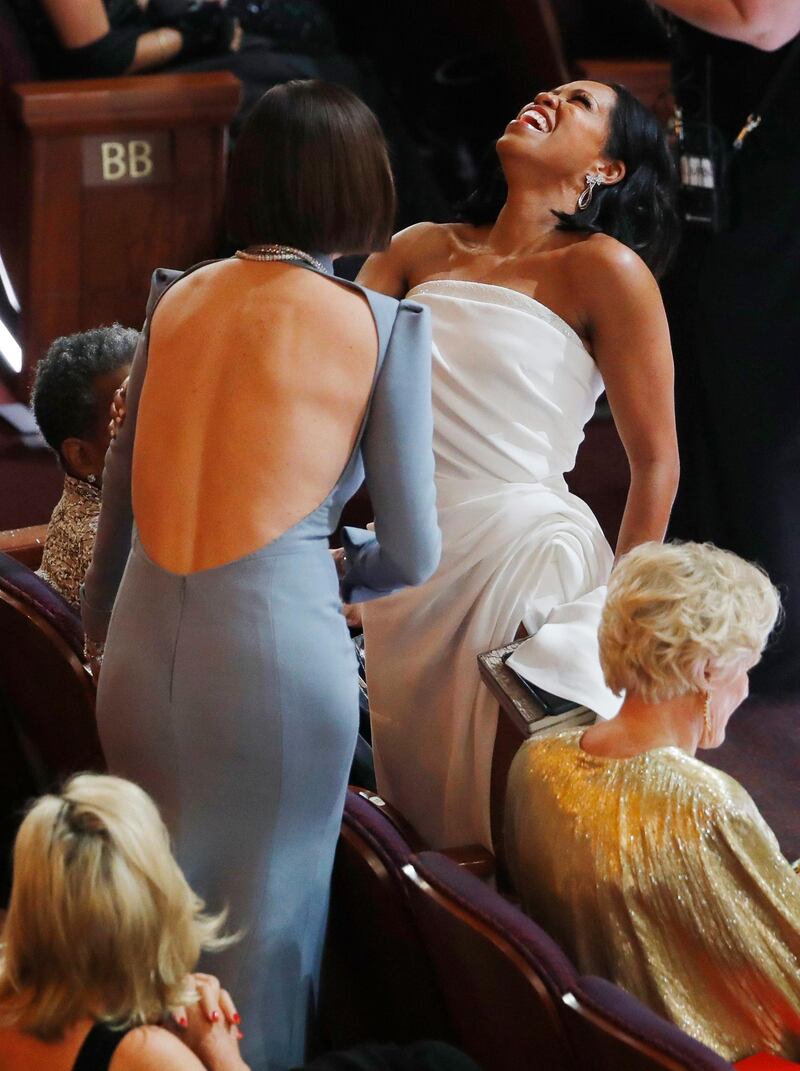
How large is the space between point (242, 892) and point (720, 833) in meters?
0.54

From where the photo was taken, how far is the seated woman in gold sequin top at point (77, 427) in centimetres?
242

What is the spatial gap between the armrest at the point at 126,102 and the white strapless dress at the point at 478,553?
5.76ft

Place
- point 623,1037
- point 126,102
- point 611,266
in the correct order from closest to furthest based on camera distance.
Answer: point 623,1037
point 611,266
point 126,102

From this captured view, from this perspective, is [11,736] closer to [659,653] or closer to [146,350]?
[146,350]

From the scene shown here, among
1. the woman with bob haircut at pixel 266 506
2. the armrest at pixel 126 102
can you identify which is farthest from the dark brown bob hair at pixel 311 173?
the armrest at pixel 126 102

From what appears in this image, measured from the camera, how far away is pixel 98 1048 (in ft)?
4.80

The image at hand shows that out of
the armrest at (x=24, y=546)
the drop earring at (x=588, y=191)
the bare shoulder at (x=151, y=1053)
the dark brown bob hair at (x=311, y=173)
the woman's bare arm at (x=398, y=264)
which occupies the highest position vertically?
the dark brown bob hair at (x=311, y=173)

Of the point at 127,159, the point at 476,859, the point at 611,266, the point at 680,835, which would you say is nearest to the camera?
the point at 680,835

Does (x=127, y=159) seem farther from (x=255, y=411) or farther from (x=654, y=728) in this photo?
(x=654, y=728)

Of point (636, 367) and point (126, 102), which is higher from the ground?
point (636, 367)

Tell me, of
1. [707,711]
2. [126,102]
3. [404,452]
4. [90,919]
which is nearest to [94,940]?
[90,919]

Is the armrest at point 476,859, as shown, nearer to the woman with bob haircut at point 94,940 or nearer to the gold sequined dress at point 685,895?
the gold sequined dress at point 685,895

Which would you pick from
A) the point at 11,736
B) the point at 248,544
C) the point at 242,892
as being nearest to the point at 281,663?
the point at 248,544

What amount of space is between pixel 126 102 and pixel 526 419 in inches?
78.7
